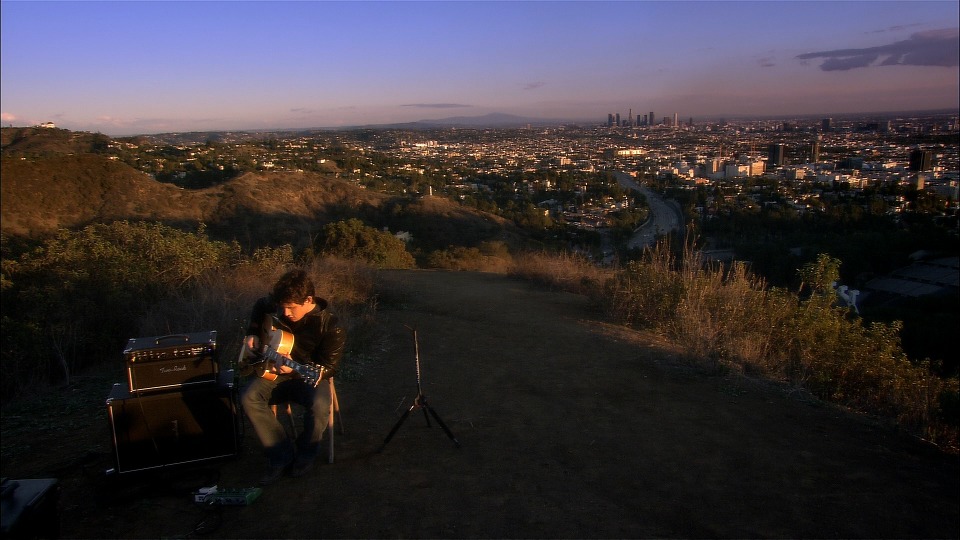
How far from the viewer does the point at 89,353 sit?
820 centimetres

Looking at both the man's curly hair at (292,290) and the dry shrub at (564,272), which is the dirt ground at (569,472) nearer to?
the man's curly hair at (292,290)

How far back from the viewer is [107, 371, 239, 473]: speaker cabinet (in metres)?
4.00

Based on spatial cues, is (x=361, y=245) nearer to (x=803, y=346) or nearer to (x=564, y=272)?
(x=564, y=272)

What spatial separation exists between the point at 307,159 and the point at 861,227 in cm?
3696

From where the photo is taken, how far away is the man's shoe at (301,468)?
427cm

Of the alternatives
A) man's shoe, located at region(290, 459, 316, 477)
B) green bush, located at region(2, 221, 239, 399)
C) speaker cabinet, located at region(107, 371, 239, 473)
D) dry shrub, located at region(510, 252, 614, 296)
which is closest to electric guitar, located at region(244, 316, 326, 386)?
speaker cabinet, located at region(107, 371, 239, 473)

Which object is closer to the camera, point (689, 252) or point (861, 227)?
point (689, 252)

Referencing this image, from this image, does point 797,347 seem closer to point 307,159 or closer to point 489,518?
point 489,518

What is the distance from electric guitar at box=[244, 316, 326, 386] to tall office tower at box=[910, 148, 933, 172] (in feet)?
72.1

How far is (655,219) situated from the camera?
74.1ft

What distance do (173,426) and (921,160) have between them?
2281 centimetres

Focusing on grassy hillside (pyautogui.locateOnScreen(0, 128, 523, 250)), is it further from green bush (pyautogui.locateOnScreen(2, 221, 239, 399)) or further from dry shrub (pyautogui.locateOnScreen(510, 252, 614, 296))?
dry shrub (pyautogui.locateOnScreen(510, 252, 614, 296))

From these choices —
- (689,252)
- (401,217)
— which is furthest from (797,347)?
(401,217)

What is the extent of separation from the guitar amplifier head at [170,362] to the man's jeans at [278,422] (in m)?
0.30
